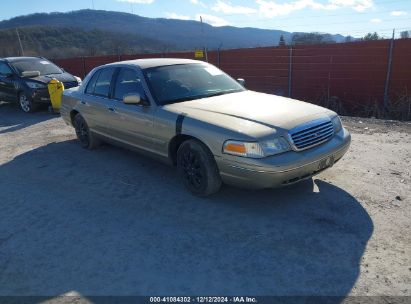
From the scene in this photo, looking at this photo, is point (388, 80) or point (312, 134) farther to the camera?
point (388, 80)

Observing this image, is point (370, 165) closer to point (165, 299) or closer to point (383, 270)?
point (383, 270)

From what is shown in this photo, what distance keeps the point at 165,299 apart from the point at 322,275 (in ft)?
4.17

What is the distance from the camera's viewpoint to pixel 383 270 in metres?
3.12

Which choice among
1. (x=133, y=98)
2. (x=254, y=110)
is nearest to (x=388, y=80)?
(x=254, y=110)

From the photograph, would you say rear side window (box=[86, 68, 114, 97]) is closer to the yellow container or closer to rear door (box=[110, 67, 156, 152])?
rear door (box=[110, 67, 156, 152])

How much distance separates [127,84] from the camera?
552cm

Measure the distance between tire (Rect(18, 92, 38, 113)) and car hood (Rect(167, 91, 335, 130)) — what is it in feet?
26.3

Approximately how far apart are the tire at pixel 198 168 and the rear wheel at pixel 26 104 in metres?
8.30

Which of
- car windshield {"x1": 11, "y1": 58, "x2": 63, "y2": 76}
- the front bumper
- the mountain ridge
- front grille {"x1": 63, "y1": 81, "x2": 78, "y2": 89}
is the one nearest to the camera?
the front bumper

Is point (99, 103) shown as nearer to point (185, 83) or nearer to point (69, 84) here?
point (185, 83)

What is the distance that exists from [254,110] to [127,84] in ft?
6.82

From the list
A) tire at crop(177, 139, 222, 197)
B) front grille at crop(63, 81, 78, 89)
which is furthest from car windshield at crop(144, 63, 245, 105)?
front grille at crop(63, 81, 78, 89)

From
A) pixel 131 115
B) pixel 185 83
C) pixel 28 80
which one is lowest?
pixel 28 80

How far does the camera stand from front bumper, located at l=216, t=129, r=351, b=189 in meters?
3.86
